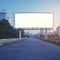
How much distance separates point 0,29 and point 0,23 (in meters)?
7.80

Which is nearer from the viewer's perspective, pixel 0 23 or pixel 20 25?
pixel 20 25

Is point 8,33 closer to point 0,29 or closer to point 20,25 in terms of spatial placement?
point 0,29

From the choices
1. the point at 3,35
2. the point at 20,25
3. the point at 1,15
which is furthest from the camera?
the point at 1,15

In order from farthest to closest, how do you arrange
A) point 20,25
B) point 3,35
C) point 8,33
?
1. point 8,33
2. point 3,35
3. point 20,25

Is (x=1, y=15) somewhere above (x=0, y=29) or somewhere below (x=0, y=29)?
above

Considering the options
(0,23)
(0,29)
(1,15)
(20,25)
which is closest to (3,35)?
(0,29)

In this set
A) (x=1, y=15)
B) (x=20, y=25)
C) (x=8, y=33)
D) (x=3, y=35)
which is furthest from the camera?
(x=1, y=15)

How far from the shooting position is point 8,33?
258 ft

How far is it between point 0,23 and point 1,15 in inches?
1558

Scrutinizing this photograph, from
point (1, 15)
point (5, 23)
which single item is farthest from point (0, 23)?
point (1, 15)

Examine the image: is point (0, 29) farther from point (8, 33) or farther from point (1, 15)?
point (1, 15)

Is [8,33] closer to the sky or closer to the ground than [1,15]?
→ closer to the ground

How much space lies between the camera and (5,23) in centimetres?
8294

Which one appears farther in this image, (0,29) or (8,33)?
(8,33)
